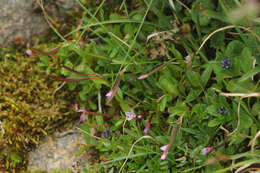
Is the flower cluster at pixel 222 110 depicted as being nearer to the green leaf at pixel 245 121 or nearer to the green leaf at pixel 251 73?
the green leaf at pixel 245 121

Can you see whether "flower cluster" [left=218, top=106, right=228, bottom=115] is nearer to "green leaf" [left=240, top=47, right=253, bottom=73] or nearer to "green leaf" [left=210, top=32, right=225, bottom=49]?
"green leaf" [left=240, top=47, right=253, bottom=73]

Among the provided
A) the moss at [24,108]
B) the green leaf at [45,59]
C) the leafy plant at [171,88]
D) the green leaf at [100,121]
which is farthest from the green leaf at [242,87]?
the green leaf at [45,59]

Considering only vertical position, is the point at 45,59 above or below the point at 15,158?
above

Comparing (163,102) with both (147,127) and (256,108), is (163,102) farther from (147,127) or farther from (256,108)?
(256,108)

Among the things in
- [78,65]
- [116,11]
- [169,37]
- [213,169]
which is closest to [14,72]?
[78,65]

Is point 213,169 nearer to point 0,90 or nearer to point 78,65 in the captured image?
point 78,65

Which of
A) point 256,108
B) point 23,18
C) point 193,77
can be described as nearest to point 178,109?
point 193,77
